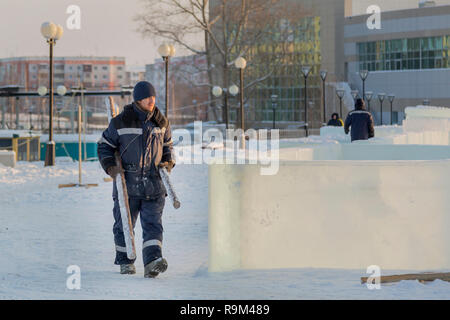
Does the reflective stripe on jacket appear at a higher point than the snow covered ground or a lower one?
higher

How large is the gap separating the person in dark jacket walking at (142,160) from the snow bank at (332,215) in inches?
19.9

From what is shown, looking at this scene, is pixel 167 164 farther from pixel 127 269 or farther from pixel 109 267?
pixel 109 267

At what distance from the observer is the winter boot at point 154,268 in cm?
675

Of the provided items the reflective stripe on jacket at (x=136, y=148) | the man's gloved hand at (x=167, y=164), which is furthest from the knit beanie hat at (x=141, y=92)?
the man's gloved hand at (x=167, y=164)

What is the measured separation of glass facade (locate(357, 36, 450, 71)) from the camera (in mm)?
78688

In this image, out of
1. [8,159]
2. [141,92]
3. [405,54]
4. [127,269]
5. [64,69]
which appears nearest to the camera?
[141,92]

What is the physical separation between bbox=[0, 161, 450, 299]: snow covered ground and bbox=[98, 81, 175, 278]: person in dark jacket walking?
0.86 ft

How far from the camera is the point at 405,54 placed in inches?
3169

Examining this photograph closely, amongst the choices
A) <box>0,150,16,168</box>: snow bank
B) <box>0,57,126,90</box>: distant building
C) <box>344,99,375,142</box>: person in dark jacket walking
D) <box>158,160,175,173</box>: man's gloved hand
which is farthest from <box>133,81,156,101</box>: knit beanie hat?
<box>0,57,126,90</box>: distant building

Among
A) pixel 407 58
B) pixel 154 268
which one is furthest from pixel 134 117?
pixel 407 58

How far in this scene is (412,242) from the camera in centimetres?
688

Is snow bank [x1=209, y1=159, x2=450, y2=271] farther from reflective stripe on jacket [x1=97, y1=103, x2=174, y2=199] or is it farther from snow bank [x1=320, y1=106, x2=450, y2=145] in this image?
Result: snow bank [x1=320, y1=106, x2=450, y2=145]

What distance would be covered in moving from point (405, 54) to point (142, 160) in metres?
77.0
